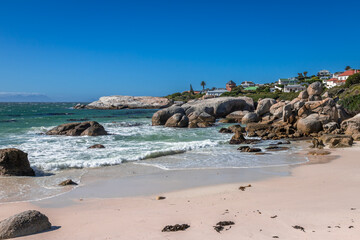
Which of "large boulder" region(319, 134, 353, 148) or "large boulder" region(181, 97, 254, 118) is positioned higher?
"large boulder" region(181, 97, 254, 118)

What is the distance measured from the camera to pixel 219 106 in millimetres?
39969

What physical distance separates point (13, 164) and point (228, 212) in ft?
28.7

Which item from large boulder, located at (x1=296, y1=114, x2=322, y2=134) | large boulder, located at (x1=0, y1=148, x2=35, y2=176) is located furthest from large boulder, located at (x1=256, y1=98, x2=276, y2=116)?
large boulder, located at (x1=0, y1=148, x2=35, y2=176)

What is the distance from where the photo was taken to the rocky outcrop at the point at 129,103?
8522cm

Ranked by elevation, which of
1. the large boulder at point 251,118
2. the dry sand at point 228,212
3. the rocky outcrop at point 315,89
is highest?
the rocky outcrop at point 315,89

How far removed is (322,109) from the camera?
25406 mm

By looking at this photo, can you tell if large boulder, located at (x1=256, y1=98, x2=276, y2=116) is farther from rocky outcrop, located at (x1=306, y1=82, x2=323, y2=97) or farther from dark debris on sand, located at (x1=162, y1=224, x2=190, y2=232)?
dark debris on sand, located at (x1=162, y1=224, x2=190, y2=232)

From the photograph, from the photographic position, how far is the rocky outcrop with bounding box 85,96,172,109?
85.2 meters

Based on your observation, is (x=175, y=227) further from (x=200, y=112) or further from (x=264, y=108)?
(x=200, y=112)

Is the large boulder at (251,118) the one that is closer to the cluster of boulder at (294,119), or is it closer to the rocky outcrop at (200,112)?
the cluster of boulder at (294,119)

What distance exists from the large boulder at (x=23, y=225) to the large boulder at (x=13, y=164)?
589cm

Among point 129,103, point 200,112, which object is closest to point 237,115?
point 200,112

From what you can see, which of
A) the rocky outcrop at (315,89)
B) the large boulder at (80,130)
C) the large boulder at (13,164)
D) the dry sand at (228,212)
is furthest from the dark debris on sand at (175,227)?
the rocky outcrop at (315,89)

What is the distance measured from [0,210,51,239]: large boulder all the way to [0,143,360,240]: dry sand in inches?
7.6
